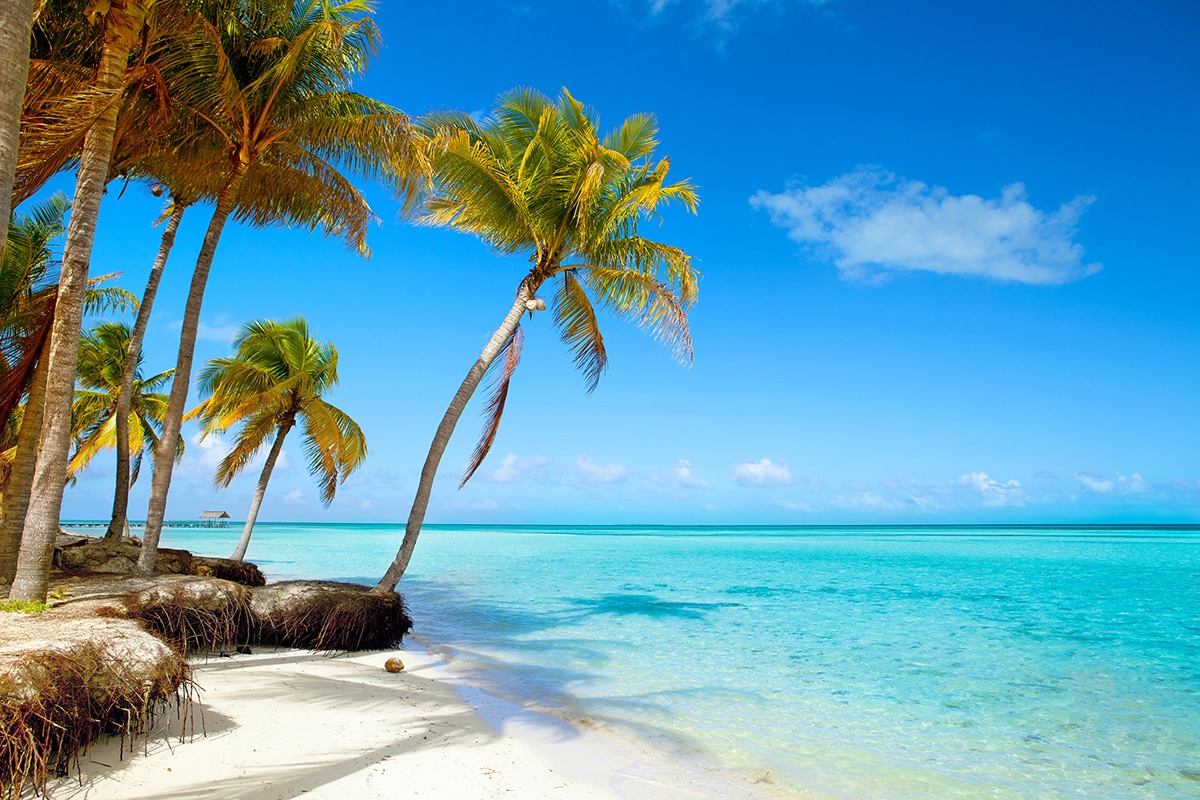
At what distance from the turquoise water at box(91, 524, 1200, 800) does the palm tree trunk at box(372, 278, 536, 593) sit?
1488 millimetres

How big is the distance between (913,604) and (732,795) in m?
12.9

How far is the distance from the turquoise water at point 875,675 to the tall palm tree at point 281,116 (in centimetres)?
596

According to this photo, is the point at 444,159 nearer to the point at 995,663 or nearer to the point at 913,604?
the point at 995,663

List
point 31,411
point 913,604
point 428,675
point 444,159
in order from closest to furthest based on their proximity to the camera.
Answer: point 31,411, point 428,675, point 444,159, point 913,604

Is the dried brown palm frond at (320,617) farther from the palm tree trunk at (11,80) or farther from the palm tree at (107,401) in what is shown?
the palm tree at (107,401)

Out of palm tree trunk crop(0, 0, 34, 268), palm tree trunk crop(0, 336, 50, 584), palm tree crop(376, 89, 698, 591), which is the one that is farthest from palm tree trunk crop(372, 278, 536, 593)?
palm tree trunk crop(0, 0, 34, 268)

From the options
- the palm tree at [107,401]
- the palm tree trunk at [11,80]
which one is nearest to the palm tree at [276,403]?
the palm tree at [107,401]

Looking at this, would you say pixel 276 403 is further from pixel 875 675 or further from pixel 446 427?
pixel 875 675

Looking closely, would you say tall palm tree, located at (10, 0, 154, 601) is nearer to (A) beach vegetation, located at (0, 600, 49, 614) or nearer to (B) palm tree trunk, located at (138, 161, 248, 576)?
(A) beach vegetation, located at (0, 600, 49, 614)

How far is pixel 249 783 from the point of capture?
4.21 m

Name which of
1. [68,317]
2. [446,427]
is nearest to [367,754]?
[68,317]

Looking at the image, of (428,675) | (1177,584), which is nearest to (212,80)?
(428,675)

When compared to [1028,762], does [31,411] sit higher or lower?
higher

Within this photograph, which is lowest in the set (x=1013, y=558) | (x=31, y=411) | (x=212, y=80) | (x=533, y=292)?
(x=1013, y=558)
